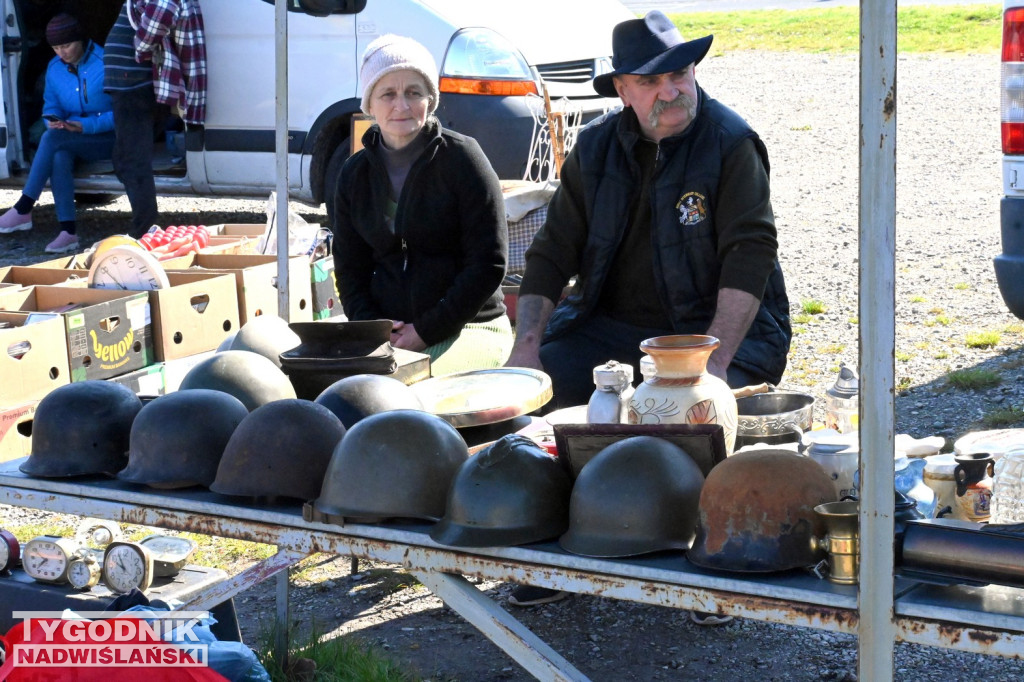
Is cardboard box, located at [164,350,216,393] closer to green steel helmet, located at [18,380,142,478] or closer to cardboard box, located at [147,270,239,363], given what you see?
cardboard box, located at [147,270,239,363]

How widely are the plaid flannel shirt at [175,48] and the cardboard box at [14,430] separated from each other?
3.63 meters

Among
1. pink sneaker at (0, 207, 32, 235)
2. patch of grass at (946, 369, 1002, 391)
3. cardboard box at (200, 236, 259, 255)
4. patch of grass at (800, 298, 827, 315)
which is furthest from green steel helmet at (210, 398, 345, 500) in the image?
pink sneaker at (0, 207, 32, 235)

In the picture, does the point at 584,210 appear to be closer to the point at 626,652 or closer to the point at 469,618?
the point at 626,652

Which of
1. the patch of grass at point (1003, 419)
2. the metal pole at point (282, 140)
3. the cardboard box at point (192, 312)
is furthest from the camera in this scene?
the cardboard box at point (192, 312)

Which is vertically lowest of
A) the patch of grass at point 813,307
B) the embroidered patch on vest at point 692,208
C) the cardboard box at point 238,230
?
the patch of grass at point 813,307

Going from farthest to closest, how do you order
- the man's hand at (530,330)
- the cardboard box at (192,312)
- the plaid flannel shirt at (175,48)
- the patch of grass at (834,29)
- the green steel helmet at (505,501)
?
Answer: 1. the patch of grass at (834,29)
2. the plaid flannel shirt at (175,48)
3. the cardboard box at (192,312)
4. the man's hand at (530,330)
5. the green steel helmet at (505,501)

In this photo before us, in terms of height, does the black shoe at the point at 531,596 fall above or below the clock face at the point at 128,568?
below

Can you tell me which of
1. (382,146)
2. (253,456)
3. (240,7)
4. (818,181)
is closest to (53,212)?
(240,7)

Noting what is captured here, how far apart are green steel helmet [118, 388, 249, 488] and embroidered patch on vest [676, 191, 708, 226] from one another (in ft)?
4.81

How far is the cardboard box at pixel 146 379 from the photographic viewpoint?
4.89m

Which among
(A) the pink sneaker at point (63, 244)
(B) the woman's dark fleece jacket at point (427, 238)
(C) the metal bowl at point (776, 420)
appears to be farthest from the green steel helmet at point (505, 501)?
(A) the pink sneaker at point (63, 244)

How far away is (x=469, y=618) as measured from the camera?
7.67ft

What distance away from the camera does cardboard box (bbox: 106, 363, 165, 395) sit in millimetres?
4895

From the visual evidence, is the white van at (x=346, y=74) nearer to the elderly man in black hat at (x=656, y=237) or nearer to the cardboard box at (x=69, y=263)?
the cardboard box at (x=69, y=263)
